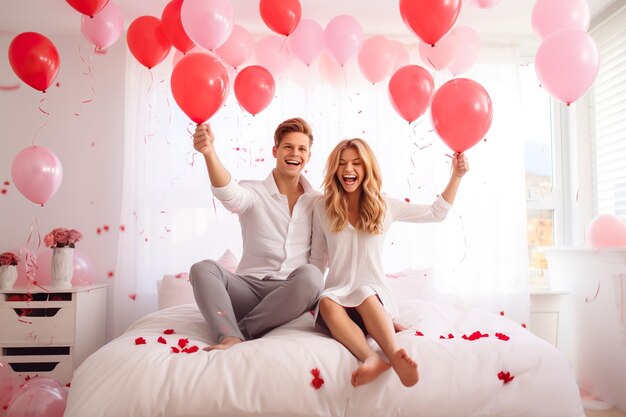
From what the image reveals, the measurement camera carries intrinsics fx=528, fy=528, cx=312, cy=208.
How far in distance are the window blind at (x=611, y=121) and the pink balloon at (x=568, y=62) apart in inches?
38.7

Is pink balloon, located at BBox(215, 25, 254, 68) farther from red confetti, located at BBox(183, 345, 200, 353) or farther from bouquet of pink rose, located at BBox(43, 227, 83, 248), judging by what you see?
red confetti, located at BBox(183, 345, 200, 353)

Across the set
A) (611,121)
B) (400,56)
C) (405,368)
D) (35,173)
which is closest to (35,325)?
(35,173)

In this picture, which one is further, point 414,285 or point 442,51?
point 414,285

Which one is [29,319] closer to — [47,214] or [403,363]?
[47,214]

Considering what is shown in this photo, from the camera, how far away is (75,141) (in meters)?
3.43

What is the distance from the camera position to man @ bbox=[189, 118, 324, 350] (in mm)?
1831

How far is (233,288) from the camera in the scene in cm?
196

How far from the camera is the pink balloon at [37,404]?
188 centimetres

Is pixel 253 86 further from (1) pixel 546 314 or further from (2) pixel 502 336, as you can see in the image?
(1) pixel 546 314

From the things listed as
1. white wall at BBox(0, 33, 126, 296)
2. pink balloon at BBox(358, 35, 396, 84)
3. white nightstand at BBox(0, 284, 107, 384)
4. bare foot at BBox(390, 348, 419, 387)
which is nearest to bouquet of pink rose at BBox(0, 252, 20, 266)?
white nightstand at BBox(0, 284, 107, 384)

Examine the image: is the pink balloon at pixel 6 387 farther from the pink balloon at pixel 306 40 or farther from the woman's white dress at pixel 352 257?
the pink balloon at pixel 306 40

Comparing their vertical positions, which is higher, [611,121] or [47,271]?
[611,121]

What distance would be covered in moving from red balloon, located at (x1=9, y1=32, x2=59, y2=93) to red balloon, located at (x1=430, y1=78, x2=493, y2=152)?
181cm

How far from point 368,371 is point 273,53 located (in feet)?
6.77
